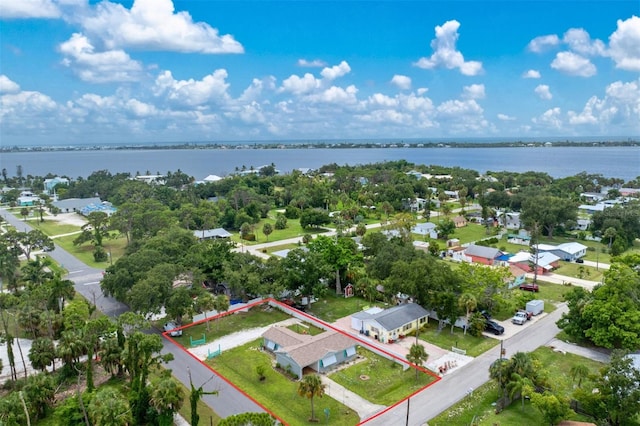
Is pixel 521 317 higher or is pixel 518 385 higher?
pixel 518 385

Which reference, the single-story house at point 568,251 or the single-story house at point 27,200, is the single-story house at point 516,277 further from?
the single-story house at point 27,200

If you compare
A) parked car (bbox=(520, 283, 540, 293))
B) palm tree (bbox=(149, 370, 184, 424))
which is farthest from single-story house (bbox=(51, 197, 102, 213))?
parked car (bbox=(520, 283, 540, 293))

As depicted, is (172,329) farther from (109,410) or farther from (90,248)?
(90,248)

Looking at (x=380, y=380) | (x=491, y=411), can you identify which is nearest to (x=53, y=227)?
(x=380, y=380)

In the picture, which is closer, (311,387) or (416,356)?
(311,387)

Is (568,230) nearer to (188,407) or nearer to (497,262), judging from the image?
(497,262)

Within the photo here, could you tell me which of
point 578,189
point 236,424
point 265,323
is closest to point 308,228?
point 265,323

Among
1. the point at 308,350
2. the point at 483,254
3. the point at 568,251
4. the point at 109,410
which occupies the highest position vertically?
the point at 109,410

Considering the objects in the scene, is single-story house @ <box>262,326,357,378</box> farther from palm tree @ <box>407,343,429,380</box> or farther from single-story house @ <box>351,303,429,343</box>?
palm tree @ <box>407,343,429,380</box>
